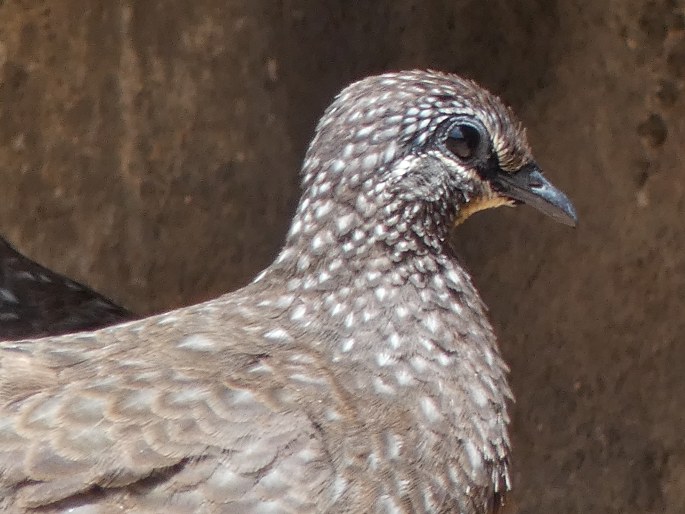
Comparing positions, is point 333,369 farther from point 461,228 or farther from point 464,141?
point 461,228

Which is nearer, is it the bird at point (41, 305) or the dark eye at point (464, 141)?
the dark eye at point (464, 141)

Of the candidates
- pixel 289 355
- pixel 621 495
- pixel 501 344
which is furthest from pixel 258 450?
pixel 621 495

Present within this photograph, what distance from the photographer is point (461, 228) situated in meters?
2.84

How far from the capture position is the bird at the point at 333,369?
1.50m

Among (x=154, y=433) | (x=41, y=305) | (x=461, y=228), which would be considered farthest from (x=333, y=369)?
(x=461, y=228)

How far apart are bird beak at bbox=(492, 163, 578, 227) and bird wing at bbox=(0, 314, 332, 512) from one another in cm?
61

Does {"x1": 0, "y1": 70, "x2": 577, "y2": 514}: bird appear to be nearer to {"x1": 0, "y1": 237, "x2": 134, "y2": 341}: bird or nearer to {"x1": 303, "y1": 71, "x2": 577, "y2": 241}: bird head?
{"x1": 303, "y1": 71, "x2": 577, "y2": 241}: bird head

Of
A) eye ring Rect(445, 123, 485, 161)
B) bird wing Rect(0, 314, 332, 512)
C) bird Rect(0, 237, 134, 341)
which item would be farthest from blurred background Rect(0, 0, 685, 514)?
bird wing Rect(0, 314, 332, 512)

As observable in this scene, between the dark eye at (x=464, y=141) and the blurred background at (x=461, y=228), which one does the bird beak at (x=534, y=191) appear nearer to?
the dark eye at (x=464, y=141)

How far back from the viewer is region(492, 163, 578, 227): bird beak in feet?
6.46

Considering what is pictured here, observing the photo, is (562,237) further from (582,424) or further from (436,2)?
(436,2)

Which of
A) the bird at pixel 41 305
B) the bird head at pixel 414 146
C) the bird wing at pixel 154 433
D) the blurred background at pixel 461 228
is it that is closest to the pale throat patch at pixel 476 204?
the bird head at pixel 414 146

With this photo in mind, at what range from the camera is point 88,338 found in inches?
69.4

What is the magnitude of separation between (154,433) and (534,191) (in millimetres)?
902
